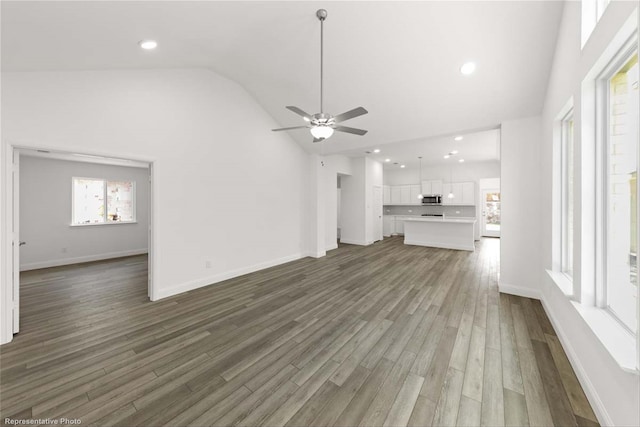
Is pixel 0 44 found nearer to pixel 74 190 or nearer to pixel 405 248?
pixel 74 190

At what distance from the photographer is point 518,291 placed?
3682 mm

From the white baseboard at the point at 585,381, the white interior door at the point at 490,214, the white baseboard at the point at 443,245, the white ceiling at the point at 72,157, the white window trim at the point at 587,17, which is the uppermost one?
the white window trim at the point at 587,17

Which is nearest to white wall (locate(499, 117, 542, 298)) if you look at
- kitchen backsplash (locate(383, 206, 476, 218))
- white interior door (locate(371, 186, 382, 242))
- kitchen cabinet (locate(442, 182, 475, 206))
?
white interior door (locate(371, 186, 382, 242))

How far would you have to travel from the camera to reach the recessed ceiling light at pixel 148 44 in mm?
2637

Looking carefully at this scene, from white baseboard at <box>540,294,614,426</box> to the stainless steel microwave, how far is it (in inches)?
304

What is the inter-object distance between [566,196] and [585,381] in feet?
6.58

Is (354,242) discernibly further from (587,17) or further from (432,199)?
(587,17)

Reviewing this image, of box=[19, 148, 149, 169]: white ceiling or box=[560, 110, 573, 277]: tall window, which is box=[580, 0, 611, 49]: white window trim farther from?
box=[19, 148, 149, 169]: white ceiling

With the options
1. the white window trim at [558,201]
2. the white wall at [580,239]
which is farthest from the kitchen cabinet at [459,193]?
the white window trim at [558,201]

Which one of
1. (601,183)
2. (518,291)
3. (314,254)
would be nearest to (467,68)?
(601,183)

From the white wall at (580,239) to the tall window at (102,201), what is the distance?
28.8ft

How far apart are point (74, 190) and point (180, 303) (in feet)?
16.6

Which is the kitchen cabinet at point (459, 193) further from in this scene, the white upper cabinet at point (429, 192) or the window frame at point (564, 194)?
the window frame at point (564, 194)

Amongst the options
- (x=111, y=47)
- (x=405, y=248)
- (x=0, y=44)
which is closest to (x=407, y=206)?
(x=405, y=248)
